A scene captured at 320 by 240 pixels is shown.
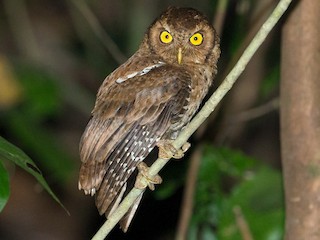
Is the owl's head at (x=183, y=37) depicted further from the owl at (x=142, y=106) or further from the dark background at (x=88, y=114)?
the dark background at (x=88, y=114)

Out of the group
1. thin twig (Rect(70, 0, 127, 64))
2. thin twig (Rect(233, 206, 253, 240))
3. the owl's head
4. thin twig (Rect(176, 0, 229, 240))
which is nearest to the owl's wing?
the owl's head

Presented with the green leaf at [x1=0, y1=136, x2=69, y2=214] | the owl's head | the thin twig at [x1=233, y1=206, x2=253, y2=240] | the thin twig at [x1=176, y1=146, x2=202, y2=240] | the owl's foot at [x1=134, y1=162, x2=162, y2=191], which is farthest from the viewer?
the thin twig at [x1=176, y1=146, x2=202, y2=240]

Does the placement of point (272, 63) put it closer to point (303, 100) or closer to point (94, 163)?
point (303, 100)

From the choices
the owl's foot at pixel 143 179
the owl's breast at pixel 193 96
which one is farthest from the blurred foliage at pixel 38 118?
the owl's foot at pixel 143 179

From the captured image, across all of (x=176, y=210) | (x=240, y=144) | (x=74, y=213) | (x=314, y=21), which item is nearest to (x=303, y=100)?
(x=314, y=21)

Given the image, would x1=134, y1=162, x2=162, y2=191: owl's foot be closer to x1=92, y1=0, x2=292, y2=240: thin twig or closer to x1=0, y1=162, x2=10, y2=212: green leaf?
x1=92, y1=0, x2=292, y2=240: thin twig
